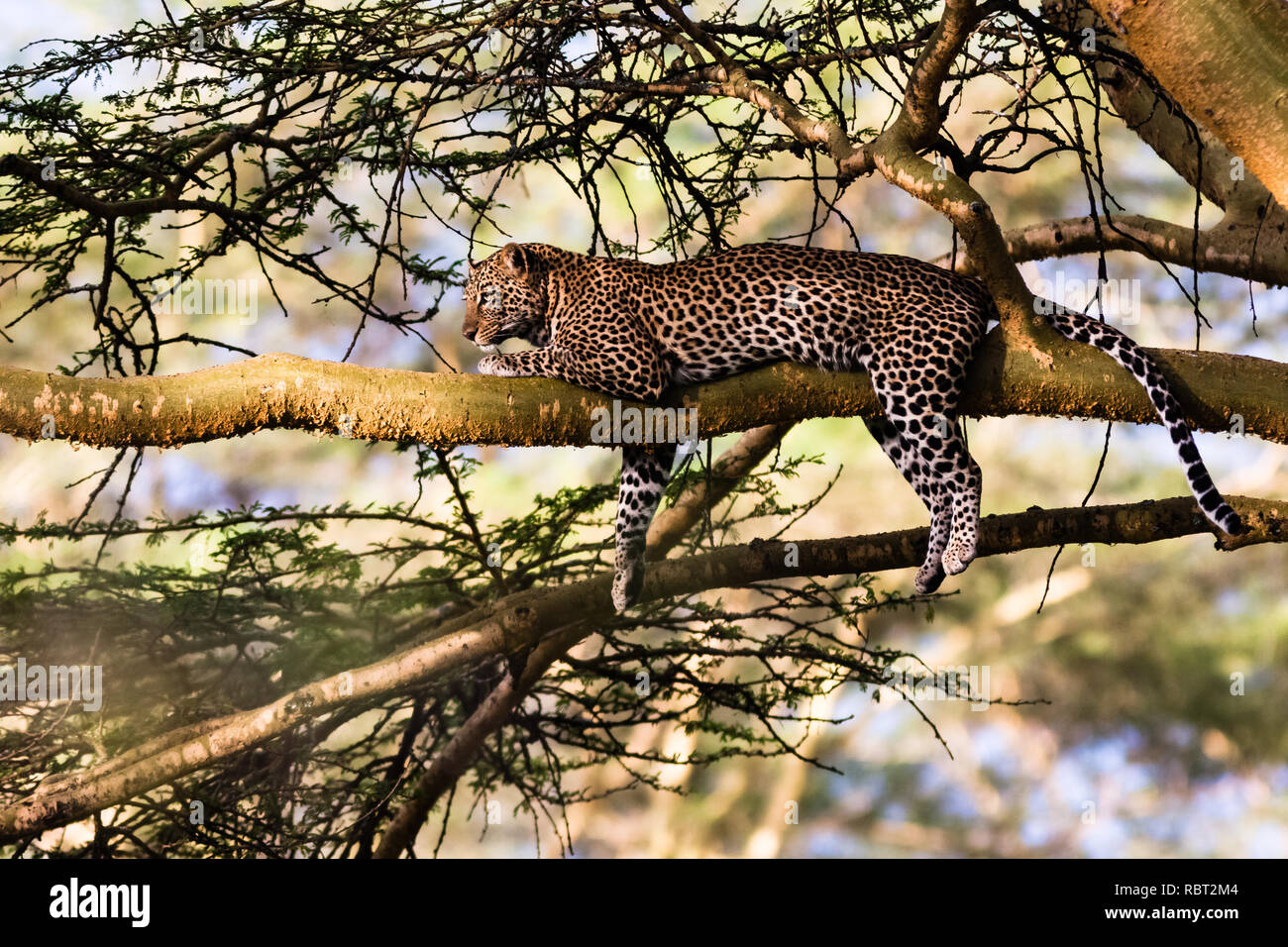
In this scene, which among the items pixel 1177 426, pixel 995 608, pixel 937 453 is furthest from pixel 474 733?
pixel 995 608

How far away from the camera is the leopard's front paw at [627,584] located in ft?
17.1

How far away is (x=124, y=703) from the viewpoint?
6.23 metres

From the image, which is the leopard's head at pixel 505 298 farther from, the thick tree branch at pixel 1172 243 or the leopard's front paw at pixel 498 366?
the thick tree branch at pixel 1172 243

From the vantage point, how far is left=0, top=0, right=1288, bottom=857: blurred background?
16.2m

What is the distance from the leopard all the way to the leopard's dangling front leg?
5.2 inches

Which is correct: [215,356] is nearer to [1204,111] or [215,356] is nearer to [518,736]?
[518,736]

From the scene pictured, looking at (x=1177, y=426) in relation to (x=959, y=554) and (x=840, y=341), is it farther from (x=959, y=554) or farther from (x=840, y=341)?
(x=840, y=341)

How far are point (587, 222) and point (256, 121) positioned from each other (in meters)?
12.2

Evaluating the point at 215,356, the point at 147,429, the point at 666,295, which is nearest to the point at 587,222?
the point at 215,356

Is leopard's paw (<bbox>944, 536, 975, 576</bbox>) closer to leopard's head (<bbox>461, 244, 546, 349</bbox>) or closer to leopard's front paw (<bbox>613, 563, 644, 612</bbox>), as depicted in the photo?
leopard's front paw (<bbox>613, 563, 644, 612</bbox>)

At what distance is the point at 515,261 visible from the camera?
5.18 m

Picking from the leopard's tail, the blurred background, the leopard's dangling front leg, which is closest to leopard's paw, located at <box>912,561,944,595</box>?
the leopard's tail

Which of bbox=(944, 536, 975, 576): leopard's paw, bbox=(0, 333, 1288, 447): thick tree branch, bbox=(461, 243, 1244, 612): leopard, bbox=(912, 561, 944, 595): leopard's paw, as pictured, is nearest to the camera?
bbox=(0, 333, 1288, 447): thick tree branch

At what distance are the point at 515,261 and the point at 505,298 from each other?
152 mm
